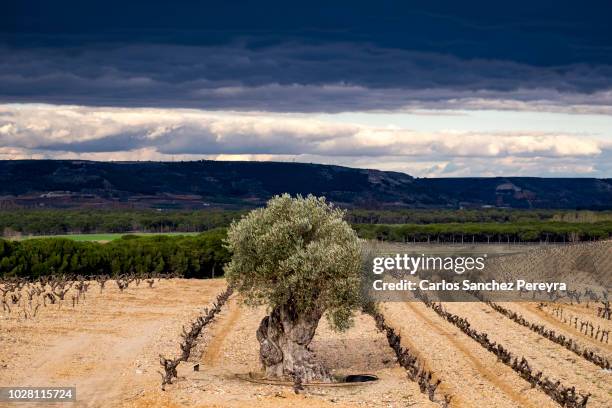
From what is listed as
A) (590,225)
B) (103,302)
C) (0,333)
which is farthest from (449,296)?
(590,225)

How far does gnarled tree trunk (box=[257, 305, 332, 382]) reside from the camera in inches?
1542

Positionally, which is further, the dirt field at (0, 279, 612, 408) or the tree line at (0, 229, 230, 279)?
the tree line at (0, 229, 230, 279)

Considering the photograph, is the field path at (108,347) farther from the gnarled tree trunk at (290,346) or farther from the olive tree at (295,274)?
the olive tree at (295,274)

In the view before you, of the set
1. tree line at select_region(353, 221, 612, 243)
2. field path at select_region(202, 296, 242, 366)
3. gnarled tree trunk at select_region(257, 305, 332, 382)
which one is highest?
gnarled tree trunk at select_region(257, 305, 332, 382)

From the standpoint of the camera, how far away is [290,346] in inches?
1548

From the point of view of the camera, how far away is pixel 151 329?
187ft

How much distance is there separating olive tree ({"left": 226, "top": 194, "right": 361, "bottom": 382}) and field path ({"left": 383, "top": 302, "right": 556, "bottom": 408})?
6011 millimetres

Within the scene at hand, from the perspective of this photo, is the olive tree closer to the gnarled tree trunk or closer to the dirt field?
the gnarled tree trunk

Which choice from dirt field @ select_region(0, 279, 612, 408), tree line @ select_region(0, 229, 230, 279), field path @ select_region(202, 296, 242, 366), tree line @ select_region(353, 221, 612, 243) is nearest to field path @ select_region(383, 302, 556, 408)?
dirt field @ select_region(0, 279, 612, 408)

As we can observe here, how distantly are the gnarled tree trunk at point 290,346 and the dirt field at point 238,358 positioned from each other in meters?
1.78

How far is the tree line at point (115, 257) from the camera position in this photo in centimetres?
9644

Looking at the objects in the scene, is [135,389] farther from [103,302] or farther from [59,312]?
[103,302]

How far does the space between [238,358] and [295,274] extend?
1001 centimetres

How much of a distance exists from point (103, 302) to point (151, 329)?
48.4 feet
